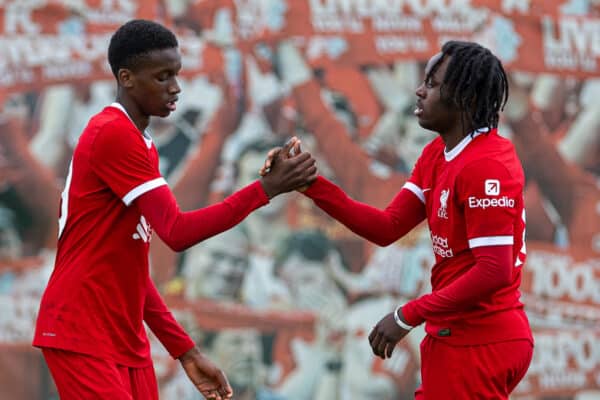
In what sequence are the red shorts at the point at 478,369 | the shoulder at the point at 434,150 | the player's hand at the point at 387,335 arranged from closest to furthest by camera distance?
the red shorts at the point at 478,369, the player's hand at the point at 387,335, the shoulder at the point at 434,150

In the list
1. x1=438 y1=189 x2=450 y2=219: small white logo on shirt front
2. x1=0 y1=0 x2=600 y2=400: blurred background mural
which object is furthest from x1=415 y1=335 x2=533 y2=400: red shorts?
x1=0 y1=0 x2=600 y2=400: blurred background mural

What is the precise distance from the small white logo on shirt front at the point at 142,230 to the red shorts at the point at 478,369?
117cm

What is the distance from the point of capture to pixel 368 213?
447 cm

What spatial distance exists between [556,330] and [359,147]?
6.04ft

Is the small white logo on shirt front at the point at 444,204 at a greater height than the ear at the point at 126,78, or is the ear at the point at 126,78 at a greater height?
the ear at the point at 126,78

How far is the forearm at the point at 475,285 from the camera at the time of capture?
3814 millimetres

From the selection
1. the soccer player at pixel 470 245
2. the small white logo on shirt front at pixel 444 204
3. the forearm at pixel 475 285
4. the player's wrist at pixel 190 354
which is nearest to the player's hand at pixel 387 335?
the soccer player at pixel 470 245

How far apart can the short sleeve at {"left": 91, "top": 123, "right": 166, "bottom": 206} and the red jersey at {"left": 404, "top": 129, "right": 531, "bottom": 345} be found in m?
1.07

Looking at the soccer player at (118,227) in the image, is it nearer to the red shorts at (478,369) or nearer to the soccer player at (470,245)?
the soccer player at (470,245)

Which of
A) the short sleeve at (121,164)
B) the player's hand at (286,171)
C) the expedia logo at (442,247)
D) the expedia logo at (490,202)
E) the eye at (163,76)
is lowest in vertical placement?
the expedia logo at (442,247)

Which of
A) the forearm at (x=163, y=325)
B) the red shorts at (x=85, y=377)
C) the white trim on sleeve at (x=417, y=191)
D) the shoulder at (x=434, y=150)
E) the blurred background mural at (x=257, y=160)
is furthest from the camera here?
the blurred background mural at (x=257, y=160)

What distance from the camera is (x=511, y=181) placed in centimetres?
383

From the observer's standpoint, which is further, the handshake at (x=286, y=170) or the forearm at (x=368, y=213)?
the forearm at (x=368, y=213)

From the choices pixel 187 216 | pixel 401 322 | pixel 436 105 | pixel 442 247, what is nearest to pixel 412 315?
pixel 401 322
